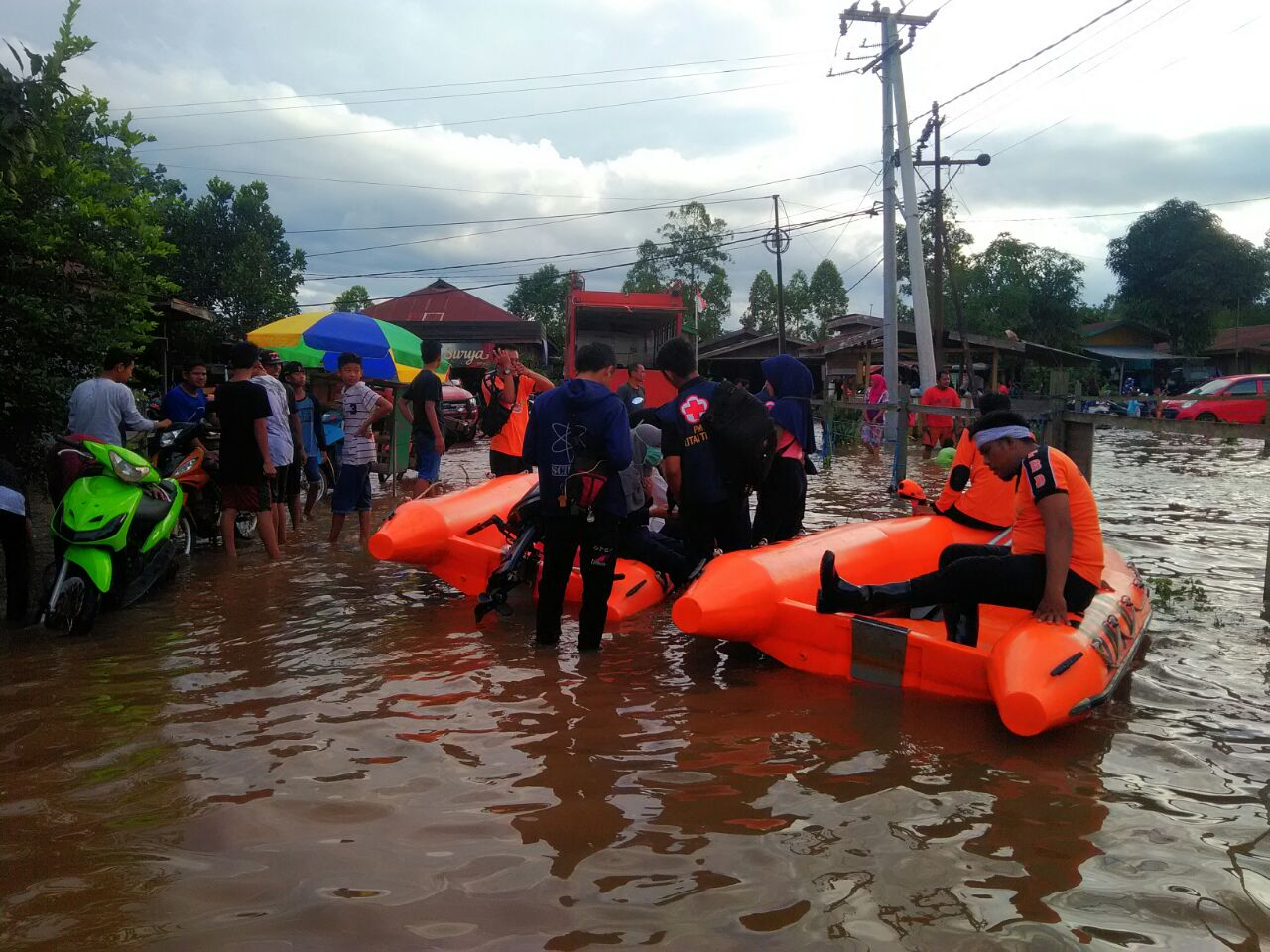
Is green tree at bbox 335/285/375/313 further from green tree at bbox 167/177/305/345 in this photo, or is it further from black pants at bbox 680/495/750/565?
black pants at bbox 680/495/750/565

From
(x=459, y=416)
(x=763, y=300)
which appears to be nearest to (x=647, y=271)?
(x=763, y=300)

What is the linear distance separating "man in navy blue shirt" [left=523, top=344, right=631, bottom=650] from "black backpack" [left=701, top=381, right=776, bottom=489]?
71 centimetres

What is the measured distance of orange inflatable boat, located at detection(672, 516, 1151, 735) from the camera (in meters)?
3.81

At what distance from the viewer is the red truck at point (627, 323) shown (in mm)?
19078

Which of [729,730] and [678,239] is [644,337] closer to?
[729,730]

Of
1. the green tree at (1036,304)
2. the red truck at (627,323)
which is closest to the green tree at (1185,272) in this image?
the green tree at (1036,304)

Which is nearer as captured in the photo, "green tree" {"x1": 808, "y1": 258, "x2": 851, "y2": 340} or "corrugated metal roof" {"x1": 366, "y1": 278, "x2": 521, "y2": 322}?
"corrugated metal roof" {"x1": 366, "y1": 278, "x2": 521, "y2": 322}

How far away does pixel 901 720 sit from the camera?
4.11 m

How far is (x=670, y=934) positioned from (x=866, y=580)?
324 centimetres

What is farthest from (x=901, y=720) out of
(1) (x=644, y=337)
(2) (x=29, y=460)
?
(1) (x=644, y=337)

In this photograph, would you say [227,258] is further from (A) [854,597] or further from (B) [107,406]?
(A) [854,597]

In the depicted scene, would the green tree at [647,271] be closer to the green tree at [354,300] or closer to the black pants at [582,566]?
the green tree at [354,300]

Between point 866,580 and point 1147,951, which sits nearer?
point 1147,951

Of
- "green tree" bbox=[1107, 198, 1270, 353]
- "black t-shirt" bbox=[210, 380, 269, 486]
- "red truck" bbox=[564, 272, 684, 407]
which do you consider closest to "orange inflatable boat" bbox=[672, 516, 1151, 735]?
"black t-shirt" bbox=[210, 380, 269, 486]
